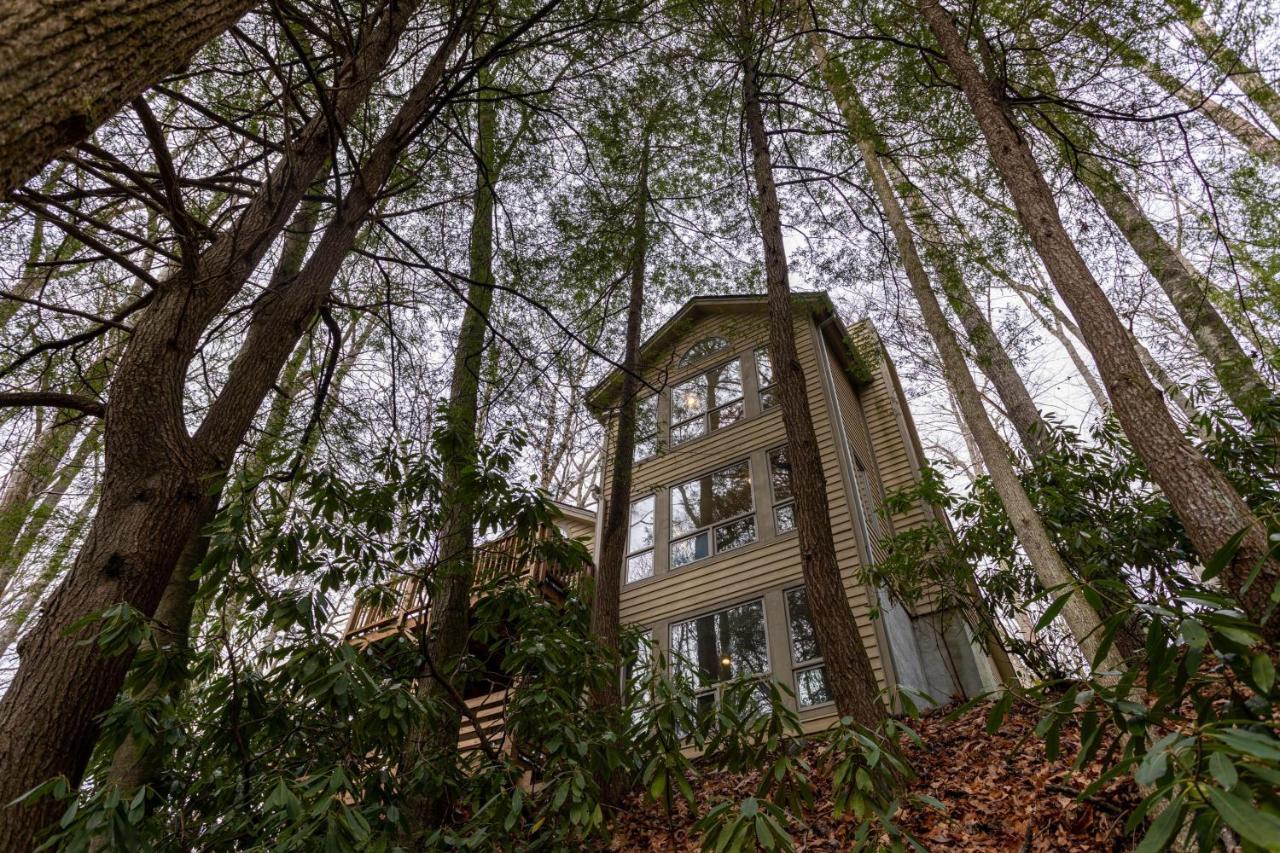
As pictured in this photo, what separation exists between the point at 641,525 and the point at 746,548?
2112 mm

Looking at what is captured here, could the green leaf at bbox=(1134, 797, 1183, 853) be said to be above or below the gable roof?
below

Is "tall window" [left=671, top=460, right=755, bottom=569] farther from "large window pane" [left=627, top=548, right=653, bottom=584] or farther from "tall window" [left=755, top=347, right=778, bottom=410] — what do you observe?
"tall window" [left=755, top=347, right=778, bottom=410]

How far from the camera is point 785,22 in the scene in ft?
Result: 23.8

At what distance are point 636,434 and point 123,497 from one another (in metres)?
5.31

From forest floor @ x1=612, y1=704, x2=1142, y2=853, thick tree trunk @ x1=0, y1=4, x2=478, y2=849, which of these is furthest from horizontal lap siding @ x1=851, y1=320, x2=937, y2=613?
thick tree trunk @ x1=0, y1=4, x2=478, y2=849

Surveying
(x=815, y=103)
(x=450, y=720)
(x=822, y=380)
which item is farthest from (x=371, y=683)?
(x=822, y=380)

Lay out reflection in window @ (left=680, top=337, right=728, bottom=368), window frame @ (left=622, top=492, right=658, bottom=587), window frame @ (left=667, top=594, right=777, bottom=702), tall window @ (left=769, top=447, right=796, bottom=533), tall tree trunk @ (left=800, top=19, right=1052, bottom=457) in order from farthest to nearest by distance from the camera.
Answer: reflection in window @ (left=680, top=337, right=728, bottom=368), window frame @ (left=622, top=492, right=658, bottom=587), tall window @ (left=769, top=447, right=796, bottom=533), window frame @ (left=667, top=594, right=777, bottom=702), tall tree trunk @ (left=800, top=19, right=1052, bottom=457)

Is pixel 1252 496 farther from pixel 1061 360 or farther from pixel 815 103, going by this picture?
pixel 1061 360

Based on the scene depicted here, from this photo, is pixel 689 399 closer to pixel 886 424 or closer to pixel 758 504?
pixel 758 504

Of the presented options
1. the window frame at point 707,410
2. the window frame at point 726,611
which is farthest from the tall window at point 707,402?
the window frame at point 726,611

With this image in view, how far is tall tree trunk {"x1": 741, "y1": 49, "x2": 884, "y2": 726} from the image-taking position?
377 centimetres

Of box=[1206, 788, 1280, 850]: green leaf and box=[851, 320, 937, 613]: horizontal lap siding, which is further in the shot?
box=[851, 320, 937, 613]: horizontal lap siding

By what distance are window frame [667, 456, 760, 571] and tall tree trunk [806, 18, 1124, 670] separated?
340 cm

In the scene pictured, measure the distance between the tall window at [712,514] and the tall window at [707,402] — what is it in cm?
98
